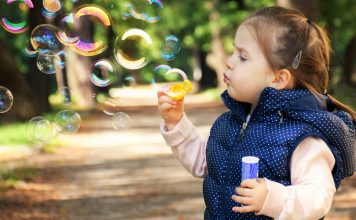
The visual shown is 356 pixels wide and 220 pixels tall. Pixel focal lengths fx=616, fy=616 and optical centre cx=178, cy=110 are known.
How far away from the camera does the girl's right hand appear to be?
278 cm

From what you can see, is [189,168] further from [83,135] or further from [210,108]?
[210,108]

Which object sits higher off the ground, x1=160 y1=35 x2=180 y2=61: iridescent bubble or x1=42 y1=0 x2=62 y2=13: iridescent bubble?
x1=42 y1=0 x2=62 y2=13: iridescent bubble

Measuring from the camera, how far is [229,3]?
24.5 metres

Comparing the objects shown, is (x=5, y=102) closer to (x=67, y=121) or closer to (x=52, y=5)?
(x=67, y=121)

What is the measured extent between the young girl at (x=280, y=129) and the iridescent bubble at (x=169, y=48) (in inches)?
63.5

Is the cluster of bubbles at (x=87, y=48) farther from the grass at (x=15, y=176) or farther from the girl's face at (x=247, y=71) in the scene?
the grass at (x=15, y=176)

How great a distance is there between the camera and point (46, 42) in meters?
4.90

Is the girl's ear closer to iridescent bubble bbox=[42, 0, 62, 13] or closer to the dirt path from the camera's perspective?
iridescent bubble bbox=[42, 0, 62, 13]

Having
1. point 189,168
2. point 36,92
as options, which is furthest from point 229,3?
point 189,168

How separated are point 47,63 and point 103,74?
1.94 feet

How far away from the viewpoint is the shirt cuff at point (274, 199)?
2.22m

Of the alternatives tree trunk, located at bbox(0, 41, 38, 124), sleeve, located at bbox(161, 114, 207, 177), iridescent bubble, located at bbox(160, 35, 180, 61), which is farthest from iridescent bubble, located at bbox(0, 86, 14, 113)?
tree trunk, located at bbox(0, 41, 38, 124)

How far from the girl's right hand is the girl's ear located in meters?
0.51

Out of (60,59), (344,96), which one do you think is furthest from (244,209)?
(344,96)
